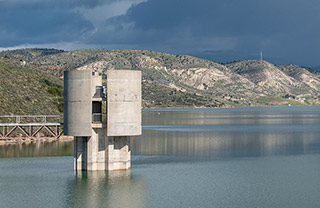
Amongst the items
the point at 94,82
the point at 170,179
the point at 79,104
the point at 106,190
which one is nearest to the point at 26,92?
the point at 94,82

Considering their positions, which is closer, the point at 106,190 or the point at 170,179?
the point at 106,190

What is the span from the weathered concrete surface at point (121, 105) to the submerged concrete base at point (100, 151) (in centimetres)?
107

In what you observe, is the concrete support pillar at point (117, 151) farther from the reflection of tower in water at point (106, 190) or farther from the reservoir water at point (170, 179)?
the reservoir water at point (170, 179)

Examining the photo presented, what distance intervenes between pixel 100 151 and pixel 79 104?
4.50 m

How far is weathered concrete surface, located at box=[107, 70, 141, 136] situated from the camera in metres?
49.0

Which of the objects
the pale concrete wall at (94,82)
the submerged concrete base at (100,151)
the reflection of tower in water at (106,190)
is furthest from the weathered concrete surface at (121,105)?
the reflection of tower in water at (106,190)

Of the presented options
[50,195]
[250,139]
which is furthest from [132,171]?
[250,139]

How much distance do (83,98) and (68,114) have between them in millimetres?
1975

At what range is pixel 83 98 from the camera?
Answer: 163 ft

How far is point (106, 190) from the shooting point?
4384 centimetres

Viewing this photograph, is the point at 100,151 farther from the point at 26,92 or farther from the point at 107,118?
the point at 26,92

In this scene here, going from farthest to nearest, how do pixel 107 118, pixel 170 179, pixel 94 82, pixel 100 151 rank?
pixel 94 82 < pixel 100 151 < pixel 107 118 < pixel 170 179

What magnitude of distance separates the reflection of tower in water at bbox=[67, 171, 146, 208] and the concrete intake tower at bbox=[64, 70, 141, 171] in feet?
4.36

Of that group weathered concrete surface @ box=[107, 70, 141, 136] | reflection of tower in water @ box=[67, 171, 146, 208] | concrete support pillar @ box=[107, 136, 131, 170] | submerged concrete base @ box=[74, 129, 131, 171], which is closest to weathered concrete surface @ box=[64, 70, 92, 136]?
submerged concrete base @ box=[74, 129, 131, 171]
